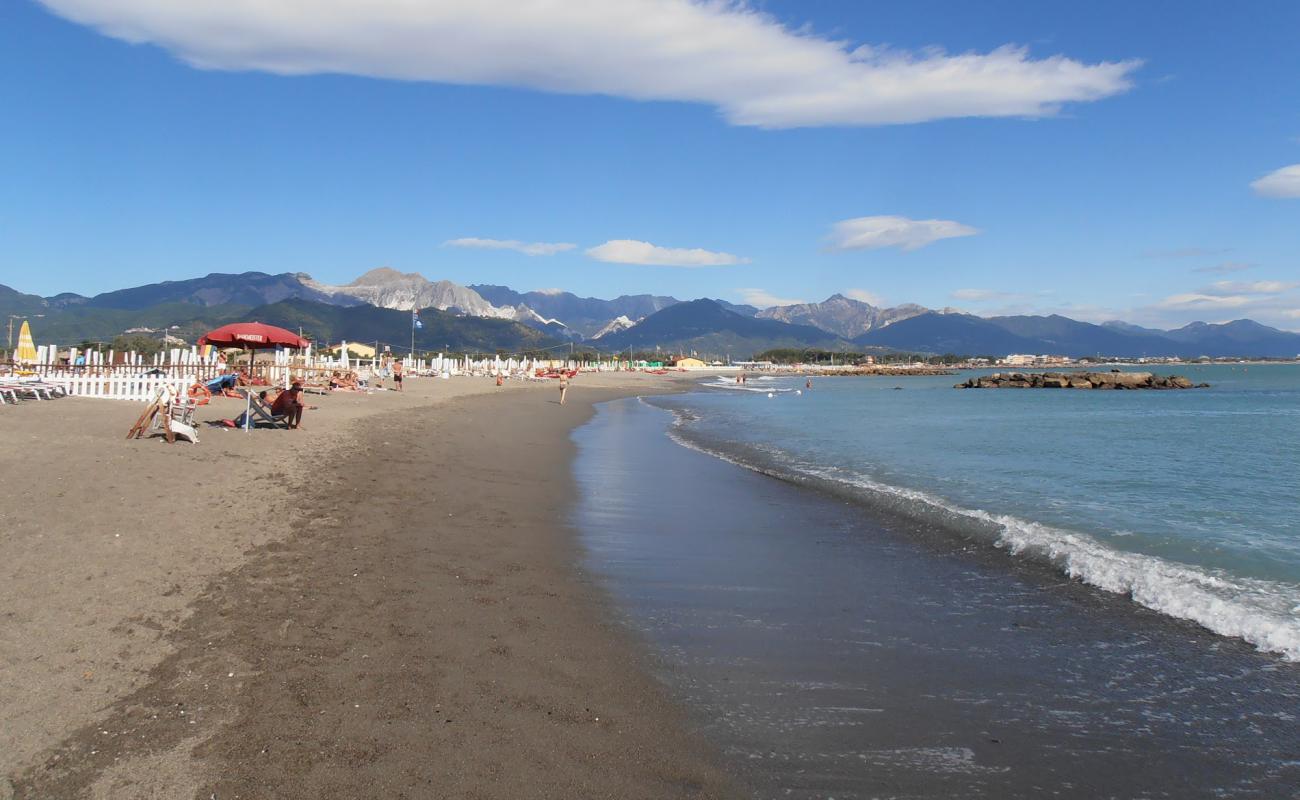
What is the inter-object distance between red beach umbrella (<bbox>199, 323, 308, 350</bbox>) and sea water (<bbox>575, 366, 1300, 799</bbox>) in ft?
25.3

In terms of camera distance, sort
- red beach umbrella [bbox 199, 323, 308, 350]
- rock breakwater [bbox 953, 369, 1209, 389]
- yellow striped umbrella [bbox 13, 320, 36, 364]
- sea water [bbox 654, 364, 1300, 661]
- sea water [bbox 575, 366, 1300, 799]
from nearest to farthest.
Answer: sea water [bbox 575, 366, 1300, 799] < sea water [bbox 654, 364, 1300, 661] < red beach umbrella [bbox 199, 323, 308, 350] < yellow striped umbrella [bbox 13, 320, 36, 364] < rock breakwater [bbox 953, 369, 1209, 389]

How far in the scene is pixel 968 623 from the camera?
20.6ft

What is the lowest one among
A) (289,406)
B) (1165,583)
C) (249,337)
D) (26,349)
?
(1165,583)

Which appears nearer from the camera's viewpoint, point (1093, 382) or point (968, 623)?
point (968, 623)

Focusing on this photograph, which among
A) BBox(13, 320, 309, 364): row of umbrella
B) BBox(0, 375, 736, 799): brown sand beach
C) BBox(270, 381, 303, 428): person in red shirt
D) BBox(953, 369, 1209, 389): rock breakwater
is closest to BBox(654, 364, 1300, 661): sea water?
BBox(0, 375, 736, 799): brown sand beach

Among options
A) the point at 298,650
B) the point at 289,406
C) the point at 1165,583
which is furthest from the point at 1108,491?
the point at 289,406

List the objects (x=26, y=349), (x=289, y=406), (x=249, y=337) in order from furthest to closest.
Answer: (x=26, y=349)
(x=249, y=337)
(x=289, y=406)

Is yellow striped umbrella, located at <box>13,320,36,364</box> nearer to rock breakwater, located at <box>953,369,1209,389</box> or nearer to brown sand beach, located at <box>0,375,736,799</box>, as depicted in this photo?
brown sand beach, located at <box>0,375,736,799</box>

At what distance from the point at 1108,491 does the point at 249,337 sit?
56.8 feet

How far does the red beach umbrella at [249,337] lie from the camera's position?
16781 mm

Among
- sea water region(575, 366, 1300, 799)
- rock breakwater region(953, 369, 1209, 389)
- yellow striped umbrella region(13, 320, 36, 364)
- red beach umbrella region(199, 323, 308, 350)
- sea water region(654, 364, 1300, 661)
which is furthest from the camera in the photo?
rock breakwater region(953, 369, 1209, 389)

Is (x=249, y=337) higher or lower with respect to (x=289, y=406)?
higher

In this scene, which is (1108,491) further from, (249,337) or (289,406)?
(249,337)

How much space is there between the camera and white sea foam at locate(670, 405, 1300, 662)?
6223 millimetres
